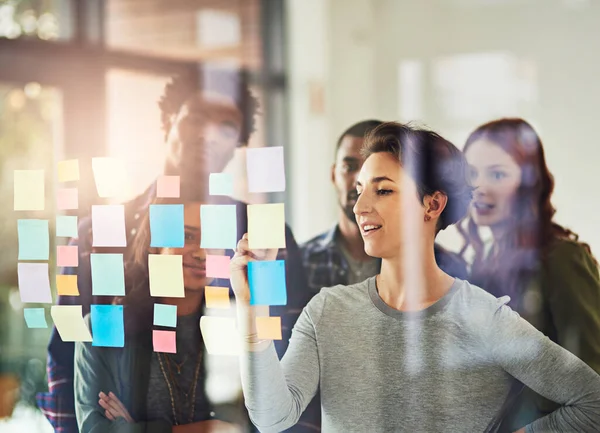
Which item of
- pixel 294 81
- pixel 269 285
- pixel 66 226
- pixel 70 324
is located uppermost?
pixel 294 81

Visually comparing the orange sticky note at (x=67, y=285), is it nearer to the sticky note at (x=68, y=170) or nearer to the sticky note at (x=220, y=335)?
the sticky note at (x=68, y=170)

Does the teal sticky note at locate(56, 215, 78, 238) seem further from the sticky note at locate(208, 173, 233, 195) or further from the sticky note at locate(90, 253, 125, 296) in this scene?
the sticky note at locate(208, 173, 233, 195)

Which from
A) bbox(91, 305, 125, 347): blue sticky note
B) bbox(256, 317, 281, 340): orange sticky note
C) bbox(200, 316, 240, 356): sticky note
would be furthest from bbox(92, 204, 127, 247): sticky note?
bbox(256, 317, 281, 340): orange sticky note

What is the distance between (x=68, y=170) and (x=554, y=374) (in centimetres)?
111

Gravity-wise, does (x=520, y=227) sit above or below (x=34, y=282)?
above

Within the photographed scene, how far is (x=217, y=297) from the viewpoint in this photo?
141 cm

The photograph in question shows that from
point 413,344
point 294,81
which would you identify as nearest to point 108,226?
point 294,81

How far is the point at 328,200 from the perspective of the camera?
1354 millimetres

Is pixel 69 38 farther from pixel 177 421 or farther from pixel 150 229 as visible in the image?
pixel 177 421

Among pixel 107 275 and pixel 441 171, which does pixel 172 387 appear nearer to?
pixel 107 275

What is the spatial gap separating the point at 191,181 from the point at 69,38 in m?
0.51

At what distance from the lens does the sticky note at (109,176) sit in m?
1.51

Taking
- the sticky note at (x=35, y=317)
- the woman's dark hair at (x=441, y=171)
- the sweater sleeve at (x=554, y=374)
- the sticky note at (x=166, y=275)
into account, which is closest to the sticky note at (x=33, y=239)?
the sticky note at (x=35, y=317)

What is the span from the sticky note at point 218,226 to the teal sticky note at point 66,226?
335mm
